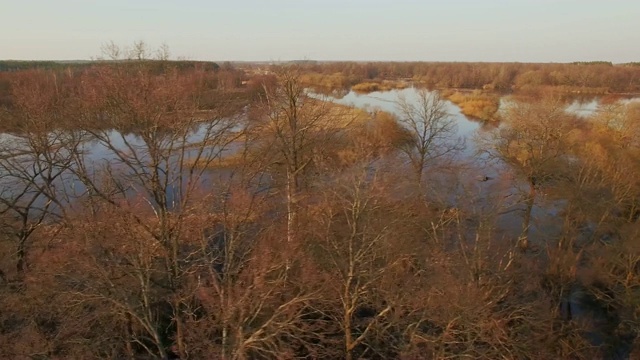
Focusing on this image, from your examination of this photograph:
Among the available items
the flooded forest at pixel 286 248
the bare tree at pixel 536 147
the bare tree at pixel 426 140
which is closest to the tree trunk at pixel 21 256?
the flooded forest at pixel 286 248

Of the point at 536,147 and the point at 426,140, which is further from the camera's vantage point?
the point at 426,140

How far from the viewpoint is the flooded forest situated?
9.55 m

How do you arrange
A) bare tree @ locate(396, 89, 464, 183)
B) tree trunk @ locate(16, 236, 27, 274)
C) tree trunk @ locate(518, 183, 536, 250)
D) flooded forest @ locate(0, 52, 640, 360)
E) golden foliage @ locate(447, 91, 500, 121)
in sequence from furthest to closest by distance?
golden foliage @ locate(447, 91, 500, 121) < bare tree @ locate(396, 89, 464, 183) < tree trunk @ locate(518, 183, 536, 250) < tree trunk @ locate(16, 236, 27, 274) < flooded forest @ locate(0, 52, 640, 360)

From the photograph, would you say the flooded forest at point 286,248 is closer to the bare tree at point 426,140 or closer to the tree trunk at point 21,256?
the tree trunk at point 21,256

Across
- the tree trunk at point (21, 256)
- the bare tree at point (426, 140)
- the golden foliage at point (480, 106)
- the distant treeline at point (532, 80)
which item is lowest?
the tree trunk at point (21, 256)

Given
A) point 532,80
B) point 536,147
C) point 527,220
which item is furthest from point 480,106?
point 527,220

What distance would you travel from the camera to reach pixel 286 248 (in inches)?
396

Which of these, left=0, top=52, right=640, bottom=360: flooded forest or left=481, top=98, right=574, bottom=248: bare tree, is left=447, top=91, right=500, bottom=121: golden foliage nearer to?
left=481, top=98, right=574, bottom=248: bare tree

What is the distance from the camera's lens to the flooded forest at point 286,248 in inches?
376

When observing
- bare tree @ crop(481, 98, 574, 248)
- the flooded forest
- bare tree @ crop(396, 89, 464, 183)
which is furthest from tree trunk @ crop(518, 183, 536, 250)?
bare tree @ crop(396, 89, 464, 183)

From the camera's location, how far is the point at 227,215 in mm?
11172

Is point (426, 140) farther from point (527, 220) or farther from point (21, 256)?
point (21, 256)

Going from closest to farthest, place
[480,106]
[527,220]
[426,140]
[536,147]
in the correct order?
[527,220] → [536,147] → [426,140] → [480,106]

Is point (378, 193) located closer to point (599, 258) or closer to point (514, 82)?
point (599, 258)
